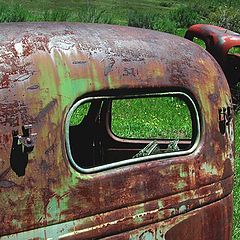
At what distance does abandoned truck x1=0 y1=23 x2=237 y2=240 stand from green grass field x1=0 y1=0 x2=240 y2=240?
235 cm

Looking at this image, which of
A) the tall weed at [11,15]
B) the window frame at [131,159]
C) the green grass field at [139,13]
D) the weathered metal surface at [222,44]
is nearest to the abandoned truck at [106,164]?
the window frame at [131,159]

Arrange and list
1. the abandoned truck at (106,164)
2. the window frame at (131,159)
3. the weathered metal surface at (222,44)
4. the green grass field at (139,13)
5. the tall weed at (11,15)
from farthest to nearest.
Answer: the green grass field at (139,13)
the tall weed at (11,15)
the weathered metal surface at (222,44)
the window frame at (131,159)
the abandoned truck at (106,164)

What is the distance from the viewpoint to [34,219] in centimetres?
257

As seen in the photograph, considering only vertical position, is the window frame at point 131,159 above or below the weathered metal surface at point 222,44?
below

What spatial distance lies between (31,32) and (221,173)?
119 cm

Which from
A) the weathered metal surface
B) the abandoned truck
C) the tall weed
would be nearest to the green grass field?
the tall weed

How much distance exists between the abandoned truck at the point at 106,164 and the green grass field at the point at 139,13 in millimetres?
2349

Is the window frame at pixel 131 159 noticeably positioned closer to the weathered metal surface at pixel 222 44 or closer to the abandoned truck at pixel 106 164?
the abandoned truck at pixel 106 164

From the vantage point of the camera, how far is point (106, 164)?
2.94 m

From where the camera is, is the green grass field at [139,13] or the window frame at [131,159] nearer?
the window frame at [131,159]

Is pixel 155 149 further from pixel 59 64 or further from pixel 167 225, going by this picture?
pixel 59 64

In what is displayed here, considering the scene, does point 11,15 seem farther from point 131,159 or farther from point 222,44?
point 131,159

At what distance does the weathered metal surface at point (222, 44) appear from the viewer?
12.3 ft

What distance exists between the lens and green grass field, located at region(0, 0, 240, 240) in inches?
785
